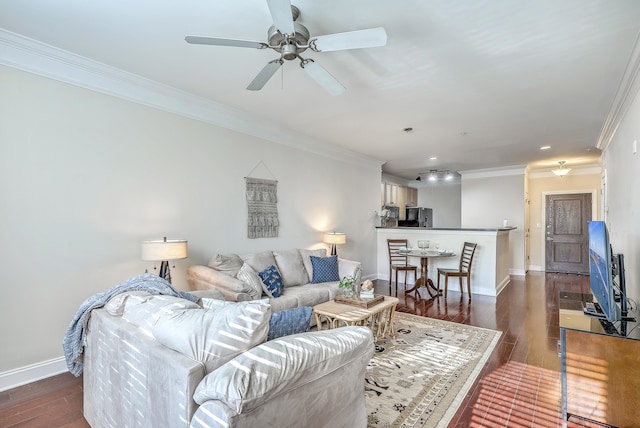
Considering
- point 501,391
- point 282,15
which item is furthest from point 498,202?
point 282,15

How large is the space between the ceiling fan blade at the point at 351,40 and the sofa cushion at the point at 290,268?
2.79m

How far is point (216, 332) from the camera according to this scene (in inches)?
49.7

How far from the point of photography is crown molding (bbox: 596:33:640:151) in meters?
2.61

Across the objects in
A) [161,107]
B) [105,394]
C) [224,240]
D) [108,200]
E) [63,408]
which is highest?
[161,107]

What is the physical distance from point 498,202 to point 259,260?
6.53 metres

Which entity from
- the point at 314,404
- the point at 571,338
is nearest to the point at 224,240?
the point at 314,404

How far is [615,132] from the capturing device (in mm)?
4152

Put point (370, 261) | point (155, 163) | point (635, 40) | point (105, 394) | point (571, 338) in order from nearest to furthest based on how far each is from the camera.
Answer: point (105, 394)
point (571, 338)
point (635, 40)
point (155, 163)
point (370, 261)

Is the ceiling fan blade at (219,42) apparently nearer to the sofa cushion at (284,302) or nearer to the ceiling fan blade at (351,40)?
the ceiling fan blade at (351,40)

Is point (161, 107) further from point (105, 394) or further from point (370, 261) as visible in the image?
point (370, 261)

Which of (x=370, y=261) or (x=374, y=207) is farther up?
(x=374, y=207)

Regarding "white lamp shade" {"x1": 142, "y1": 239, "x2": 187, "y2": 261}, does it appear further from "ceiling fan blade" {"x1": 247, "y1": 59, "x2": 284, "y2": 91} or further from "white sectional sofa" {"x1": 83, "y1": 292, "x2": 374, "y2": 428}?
"ceiling fan blade" {"x1": 247, "y1": 59, "x2": 284, "y2": 91}

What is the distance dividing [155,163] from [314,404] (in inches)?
117

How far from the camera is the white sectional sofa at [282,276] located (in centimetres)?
310
